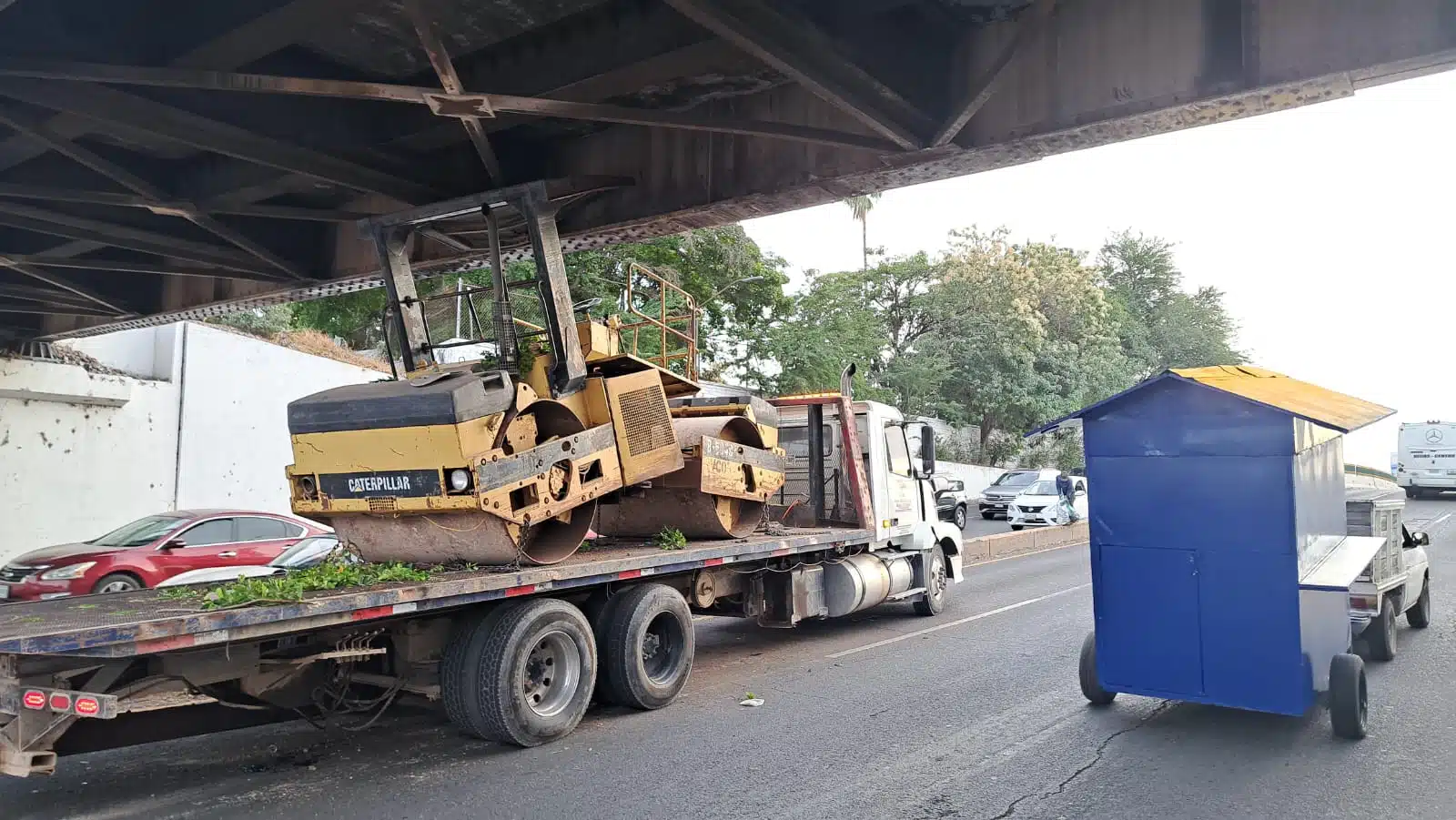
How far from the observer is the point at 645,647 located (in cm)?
785

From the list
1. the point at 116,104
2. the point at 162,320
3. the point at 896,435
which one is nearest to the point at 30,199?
the point at 116,104

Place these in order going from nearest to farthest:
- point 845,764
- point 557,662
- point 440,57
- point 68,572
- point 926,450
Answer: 1. point 845,764
2. point 440,57
3. point 557,662
4. point 68,572
5. point 926,450

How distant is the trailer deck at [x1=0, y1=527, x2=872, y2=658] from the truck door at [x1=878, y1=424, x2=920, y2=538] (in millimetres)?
3854

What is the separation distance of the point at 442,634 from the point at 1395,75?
22.2 feet

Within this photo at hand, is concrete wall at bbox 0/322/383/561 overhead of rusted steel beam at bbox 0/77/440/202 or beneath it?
beneath

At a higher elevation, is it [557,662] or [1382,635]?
[557,662]

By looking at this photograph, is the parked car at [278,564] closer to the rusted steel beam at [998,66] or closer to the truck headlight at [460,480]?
the truck headlight at [460,480]

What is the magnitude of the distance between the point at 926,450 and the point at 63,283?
11.3 m

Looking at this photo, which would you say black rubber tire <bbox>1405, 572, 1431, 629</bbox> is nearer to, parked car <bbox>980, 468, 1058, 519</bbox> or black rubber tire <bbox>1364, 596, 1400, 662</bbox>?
black rubber tire <bbox>1364, 596, 1400, 662</bbox>

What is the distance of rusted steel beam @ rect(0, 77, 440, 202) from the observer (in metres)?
6.76

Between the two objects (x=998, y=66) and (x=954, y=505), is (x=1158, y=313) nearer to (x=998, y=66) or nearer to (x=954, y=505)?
(x=954, y=505)

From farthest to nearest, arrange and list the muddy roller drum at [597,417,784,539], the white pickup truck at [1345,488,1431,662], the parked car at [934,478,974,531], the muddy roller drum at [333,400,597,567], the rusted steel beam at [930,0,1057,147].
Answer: the parked car at [934,478,974,531] < the muddy roller drum at [597,417,784,539] < the white pickup truck at [1345,488,1431,662] < the muddy roller drum at [333,400,597,567] < the rusted steel beam at [930,0,1057,147]

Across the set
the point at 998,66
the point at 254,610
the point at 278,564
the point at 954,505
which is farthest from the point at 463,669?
the point at 954,505

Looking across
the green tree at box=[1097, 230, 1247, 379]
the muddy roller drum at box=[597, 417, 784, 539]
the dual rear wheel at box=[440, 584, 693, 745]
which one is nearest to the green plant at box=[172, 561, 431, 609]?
the dual rear wheel at box=[440, 584, 693, 745]
